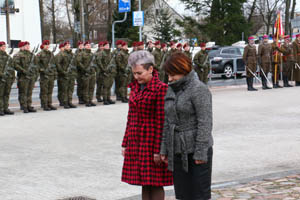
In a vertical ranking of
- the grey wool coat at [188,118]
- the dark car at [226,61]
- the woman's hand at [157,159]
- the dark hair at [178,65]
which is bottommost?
the dark car at [226,61]

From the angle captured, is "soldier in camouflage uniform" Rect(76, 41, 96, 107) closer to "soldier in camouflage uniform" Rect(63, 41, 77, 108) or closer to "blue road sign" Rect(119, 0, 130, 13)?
"soldier in camouflage uniform" Rect(63, 41, 77, 108)

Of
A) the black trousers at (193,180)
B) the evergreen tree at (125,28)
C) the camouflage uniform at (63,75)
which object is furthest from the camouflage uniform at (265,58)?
the evergreen tree at (125,28)

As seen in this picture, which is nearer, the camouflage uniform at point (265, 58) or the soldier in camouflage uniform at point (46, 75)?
the soldier in camouflage uniform at point (46, 75)

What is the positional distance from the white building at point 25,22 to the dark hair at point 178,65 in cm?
3862

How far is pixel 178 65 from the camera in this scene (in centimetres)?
465

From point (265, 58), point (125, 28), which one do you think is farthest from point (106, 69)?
point (125, 28)

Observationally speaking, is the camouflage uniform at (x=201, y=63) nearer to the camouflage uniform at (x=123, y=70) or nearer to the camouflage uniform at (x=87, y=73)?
the camouflage uniform at (x=123, y=70)

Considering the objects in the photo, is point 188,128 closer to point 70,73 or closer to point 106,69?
point 70,73

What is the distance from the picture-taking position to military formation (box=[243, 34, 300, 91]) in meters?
21.9

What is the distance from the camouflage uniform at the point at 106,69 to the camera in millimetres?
17892

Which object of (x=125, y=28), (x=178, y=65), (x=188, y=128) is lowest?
(x=188, y=128)

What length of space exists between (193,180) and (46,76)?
40.4ft

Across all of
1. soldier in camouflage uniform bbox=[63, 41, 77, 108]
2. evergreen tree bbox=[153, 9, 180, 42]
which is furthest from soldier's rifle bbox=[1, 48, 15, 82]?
evergreen tree bbox=[153, 9, 180, 42]

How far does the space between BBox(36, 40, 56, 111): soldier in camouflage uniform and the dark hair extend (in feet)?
39.6
